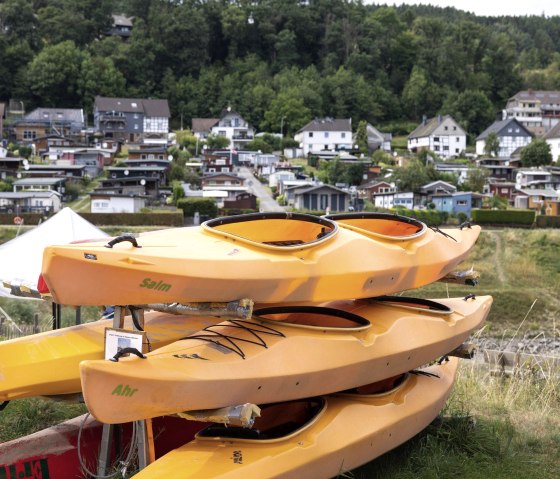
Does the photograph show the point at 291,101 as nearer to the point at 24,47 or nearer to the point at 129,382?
the point at 24,47

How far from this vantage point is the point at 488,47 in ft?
286

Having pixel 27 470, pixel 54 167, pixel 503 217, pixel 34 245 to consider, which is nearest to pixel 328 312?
pixel 27 470

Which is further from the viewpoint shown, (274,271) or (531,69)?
(531,69)

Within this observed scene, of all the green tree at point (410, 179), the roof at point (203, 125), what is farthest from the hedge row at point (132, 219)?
the roof at point (203, 125)

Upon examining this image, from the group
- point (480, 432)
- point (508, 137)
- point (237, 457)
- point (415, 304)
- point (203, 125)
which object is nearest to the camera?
point (237, 457)

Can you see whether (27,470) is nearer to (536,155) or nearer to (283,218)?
(283,218)

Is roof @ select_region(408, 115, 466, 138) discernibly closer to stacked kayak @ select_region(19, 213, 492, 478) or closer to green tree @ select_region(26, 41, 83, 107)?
green tree @ select_region(26, 41, 83, 107)

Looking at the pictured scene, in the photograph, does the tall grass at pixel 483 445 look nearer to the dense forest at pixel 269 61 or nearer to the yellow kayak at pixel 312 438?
the yellow kayak at pixel 312 438

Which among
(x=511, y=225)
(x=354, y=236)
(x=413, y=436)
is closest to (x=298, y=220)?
(x=354, y=236)

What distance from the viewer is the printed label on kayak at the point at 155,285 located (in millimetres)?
3979

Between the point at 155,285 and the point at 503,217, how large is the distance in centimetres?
3219

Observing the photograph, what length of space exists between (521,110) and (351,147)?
868 inches

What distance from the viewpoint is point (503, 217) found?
34.2m

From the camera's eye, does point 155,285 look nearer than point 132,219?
Yes
